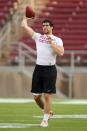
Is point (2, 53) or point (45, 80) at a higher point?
point (45, 80)

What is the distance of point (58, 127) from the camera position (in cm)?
782

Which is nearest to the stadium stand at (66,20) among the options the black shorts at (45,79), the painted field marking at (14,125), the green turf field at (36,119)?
the green turf field at (36,119)

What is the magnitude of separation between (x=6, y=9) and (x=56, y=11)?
1948mm

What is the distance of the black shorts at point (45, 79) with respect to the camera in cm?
813

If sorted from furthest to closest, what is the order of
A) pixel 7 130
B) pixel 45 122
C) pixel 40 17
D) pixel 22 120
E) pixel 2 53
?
pixel 40 17, pixel 2 53, pixel 22 120, pixel 45 122, pixel 7 130

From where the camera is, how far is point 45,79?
816 cm

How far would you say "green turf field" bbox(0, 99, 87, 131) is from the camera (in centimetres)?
773

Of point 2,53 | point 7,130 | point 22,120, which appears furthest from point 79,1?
point 7,130

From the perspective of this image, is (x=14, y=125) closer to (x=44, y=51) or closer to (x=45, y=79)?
(x=45, y=79)

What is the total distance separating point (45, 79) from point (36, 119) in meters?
1.10

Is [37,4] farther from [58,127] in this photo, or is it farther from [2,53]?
[58,127]

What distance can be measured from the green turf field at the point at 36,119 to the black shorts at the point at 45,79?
1.76 ft

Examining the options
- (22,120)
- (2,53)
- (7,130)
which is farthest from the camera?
(2,53)

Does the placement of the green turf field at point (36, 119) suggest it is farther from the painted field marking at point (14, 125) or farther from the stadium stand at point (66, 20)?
the stadium stand at point (66, 20)
